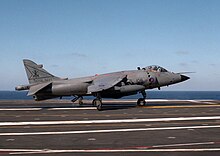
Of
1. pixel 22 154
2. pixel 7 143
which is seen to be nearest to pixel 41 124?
pixel 7 143

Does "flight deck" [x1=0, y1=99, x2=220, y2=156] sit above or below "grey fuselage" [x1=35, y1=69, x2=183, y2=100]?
below

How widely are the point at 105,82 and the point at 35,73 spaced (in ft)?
30.8

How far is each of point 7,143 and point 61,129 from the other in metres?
5.28

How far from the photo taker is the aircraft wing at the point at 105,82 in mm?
34075

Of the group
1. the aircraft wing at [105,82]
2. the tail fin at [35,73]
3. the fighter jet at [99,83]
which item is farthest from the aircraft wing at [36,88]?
the aircraft wing at [105,82]

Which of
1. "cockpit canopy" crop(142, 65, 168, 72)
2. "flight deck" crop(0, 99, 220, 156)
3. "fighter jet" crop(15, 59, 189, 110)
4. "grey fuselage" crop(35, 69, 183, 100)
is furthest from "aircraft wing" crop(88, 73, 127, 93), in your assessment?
"flight deck" crop(0, 99, 220, 156)

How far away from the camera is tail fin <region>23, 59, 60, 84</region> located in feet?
121

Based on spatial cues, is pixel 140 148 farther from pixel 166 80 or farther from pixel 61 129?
pixel 166 80

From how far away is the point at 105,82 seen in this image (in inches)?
1396

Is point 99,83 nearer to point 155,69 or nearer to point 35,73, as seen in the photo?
point 155,69

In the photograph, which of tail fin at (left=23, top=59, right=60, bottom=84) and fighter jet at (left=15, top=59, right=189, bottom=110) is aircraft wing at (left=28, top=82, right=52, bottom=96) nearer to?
fighter jet at (left=15, top=59, right=189, bottom=110)

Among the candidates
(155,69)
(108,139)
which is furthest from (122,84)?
(108,139)

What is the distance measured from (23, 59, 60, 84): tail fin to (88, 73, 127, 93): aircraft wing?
6.22 m

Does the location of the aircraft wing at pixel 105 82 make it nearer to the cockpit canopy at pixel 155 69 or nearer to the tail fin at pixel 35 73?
the cockpit canopy at pixel 155 69
